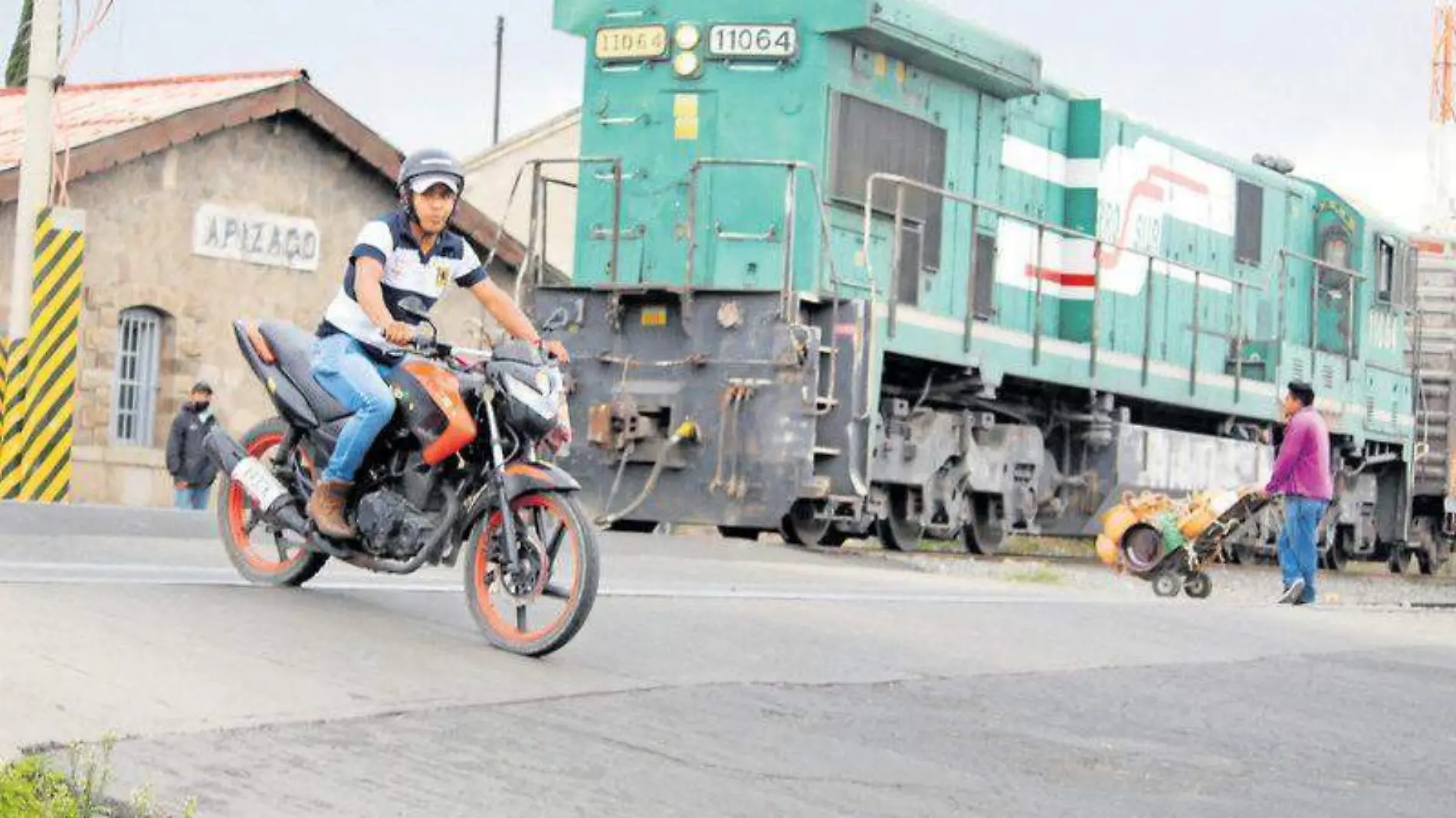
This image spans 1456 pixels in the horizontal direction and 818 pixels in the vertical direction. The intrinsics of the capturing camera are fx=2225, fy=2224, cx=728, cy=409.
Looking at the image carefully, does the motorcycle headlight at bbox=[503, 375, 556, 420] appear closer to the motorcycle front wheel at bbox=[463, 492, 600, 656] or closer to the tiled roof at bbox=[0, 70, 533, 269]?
the motorcycle front wheel at bbox=[463, 492, 600, 656]

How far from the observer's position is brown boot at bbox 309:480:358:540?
7.51m

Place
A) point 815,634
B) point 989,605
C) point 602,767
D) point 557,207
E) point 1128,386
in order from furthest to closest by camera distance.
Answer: point 557,207 < point 1128,386 < point 989,605 < point 815,634 < point 602,767

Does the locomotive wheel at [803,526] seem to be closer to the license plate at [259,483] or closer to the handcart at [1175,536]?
the handcart at [1175,536]

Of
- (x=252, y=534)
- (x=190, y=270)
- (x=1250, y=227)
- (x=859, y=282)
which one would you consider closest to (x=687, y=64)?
(x=859, y=282)

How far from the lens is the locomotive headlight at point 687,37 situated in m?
16.2

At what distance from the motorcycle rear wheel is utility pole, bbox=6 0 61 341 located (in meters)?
11.8

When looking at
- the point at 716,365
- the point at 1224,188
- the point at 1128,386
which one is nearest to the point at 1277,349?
the point at 1224,188

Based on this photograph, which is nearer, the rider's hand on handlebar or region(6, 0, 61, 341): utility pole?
the rider's hand on handlebar

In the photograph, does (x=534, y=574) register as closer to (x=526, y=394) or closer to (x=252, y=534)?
(x=526, y=394)

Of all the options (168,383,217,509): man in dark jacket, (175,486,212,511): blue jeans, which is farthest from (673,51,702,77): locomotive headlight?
(175,486,212,511): blue jeans

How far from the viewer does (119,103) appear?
1007 inches

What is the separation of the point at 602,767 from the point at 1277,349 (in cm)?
1741

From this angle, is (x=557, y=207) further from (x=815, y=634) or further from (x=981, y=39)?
(x=815, y=634)

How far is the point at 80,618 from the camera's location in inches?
249
